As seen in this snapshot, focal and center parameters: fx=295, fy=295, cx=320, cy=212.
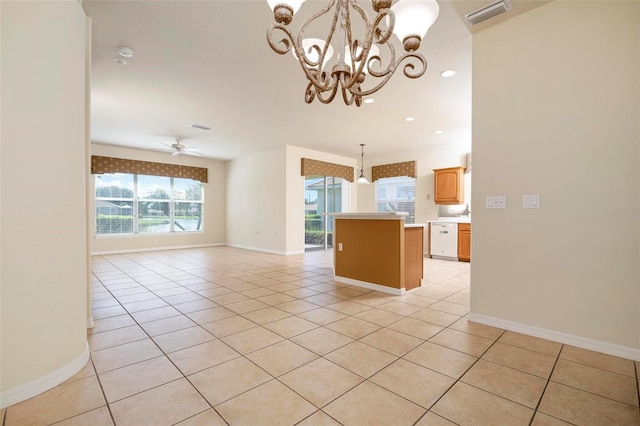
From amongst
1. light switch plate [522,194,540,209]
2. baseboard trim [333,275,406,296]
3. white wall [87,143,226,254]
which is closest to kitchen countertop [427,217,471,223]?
baseboard trim [333,275,406,296]

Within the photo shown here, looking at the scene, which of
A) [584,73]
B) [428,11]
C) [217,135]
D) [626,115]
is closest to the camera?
[428,11]

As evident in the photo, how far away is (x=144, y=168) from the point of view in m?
7.82

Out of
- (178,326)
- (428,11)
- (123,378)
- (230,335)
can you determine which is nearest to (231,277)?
(178,326)

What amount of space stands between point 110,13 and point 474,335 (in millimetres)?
4060

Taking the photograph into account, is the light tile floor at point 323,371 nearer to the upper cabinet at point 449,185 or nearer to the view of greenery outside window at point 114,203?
the upper cabinet at point 449,185

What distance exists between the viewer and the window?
294 inches

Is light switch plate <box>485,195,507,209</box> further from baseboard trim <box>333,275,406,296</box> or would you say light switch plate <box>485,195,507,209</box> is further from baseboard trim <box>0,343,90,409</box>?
baseboard trim <box>0,343,90,409</box>

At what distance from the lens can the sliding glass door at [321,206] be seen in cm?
849

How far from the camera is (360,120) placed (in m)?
5.29

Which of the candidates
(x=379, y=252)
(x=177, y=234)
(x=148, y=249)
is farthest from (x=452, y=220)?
(x=148, y=249)

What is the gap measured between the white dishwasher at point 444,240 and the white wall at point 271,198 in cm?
318

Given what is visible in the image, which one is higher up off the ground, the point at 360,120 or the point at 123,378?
the point at 360,120

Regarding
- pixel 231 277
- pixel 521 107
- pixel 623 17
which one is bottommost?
pixel 231 277

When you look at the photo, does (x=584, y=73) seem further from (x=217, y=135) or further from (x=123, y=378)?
(x=217, y=135)
